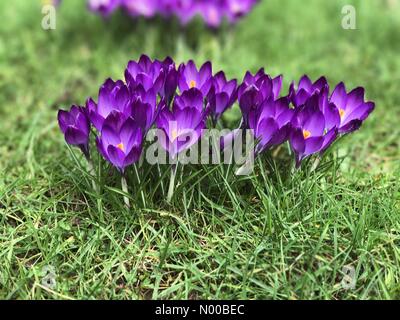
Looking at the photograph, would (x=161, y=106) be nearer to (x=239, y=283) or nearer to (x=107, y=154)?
(x=107, y=154)

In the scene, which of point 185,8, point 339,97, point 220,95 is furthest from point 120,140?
point 185,8

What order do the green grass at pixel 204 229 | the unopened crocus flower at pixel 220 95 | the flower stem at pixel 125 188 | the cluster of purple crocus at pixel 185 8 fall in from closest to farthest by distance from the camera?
the green grass at pixel 204 229
the flower stem at pixel 125 188
the unopened crocus flower at pixel 220 95
the cluster of purple crocus at pixel 185 8

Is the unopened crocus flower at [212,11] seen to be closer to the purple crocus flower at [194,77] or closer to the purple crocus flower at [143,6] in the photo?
the purple crocus flower at [143,6]

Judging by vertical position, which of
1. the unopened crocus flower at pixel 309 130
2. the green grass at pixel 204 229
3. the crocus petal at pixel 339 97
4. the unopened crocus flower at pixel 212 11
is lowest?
the green grass at pixel 204 229

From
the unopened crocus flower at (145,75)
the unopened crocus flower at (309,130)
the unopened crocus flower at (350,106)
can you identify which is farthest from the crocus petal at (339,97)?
the unopened crocus flower at (145,75)

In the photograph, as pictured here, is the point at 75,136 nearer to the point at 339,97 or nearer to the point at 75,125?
the point at 75,125

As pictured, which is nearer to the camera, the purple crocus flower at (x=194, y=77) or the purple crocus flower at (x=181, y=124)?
the purple crocus flower at (x=181, y=124)

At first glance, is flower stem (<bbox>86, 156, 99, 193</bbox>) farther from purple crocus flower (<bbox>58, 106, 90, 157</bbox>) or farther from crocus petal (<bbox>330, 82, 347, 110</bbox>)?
crocus petal (<bbox>330, 82, 347, 110</bbox>)

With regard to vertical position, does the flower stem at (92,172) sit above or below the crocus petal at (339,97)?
below
